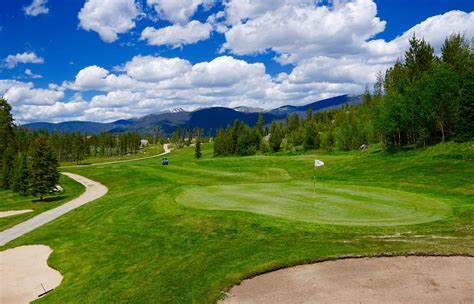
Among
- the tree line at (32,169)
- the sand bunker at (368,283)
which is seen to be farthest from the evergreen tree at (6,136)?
the sand bunker at (368,283)

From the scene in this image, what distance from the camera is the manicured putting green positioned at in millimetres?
20984

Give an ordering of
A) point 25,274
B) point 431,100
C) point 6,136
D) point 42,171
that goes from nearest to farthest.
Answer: point 25,274 → point 42,171 → point 431,100 → point 6,136

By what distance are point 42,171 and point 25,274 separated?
A: 35904mm

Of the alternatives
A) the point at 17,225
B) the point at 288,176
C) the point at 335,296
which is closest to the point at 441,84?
→ the point at 288,176

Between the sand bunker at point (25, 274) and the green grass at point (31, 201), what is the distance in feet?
37.3

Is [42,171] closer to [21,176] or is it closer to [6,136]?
[21,176]

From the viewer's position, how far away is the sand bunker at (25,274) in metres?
16.5

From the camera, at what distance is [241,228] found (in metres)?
20.3

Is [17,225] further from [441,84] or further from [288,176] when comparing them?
[441,84]

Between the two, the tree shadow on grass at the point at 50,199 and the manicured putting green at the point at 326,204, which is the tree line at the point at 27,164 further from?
the manicured putting green at the point at 326,204

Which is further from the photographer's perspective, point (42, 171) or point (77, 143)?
point (77, 143)

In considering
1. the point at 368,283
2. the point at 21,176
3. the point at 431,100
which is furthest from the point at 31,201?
the point at 431,100

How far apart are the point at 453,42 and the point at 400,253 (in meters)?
75.1

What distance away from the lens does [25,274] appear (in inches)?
758
